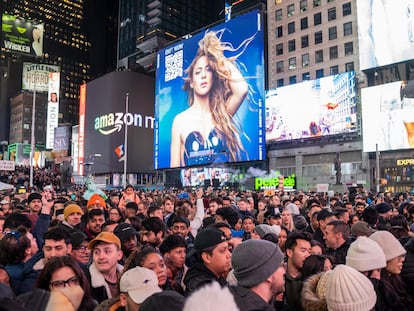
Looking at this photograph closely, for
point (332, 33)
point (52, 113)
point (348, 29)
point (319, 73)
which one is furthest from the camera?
point (52, 113)

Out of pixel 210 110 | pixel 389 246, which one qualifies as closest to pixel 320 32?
pixel 210 110

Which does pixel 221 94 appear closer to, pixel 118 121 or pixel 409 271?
pixel 118 121

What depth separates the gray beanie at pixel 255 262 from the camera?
300cm

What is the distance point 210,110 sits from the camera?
189 ft

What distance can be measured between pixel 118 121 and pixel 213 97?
23.4 meters

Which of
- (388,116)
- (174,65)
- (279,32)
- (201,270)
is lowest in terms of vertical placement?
(201,270)

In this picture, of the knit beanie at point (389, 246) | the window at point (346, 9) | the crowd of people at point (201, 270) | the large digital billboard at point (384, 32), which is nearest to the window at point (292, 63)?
the window at point (346, 9)

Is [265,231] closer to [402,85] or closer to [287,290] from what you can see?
[287,290]

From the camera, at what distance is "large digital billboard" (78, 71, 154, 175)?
241ft

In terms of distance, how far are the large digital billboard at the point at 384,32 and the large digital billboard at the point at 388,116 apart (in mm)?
3674

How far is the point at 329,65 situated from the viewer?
5344cm

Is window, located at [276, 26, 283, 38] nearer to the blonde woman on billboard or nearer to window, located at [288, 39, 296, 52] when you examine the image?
window, located at [288, 39, 296, 52]

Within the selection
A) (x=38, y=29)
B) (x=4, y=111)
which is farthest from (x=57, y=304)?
(x=4, y=111)

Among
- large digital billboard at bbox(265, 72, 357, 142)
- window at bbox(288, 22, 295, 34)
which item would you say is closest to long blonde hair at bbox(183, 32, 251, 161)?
large digital billboard at bbox(265, 72, 357, 142)
